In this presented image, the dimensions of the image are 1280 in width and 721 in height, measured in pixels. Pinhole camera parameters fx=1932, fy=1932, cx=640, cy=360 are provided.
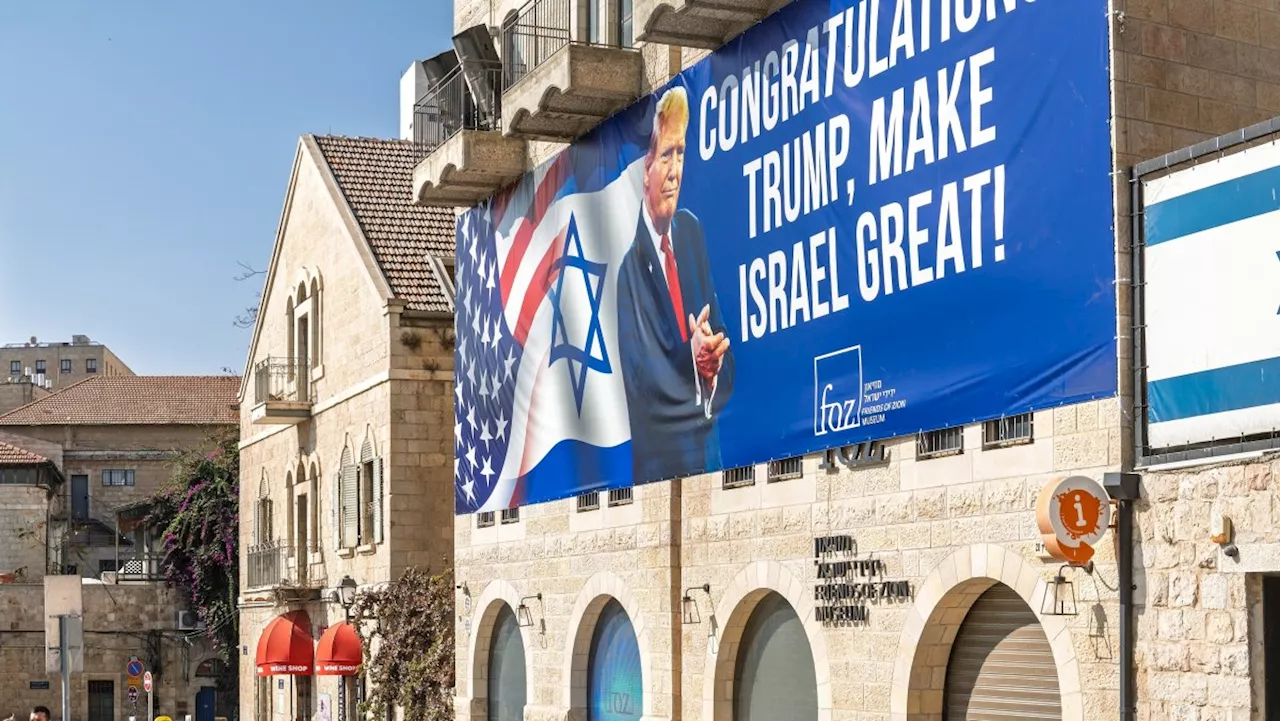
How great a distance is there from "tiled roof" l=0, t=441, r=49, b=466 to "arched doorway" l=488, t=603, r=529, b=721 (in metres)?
57.1

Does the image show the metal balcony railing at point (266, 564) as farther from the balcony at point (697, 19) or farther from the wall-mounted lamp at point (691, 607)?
the balcony at point (697, 19)

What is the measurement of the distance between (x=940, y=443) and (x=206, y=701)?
55.3 metres

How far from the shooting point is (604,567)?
69.7 ft

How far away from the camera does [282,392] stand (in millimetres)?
38531

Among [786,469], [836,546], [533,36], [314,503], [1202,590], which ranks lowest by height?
[1202,590]

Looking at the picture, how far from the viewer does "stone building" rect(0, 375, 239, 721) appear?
65.8 meters

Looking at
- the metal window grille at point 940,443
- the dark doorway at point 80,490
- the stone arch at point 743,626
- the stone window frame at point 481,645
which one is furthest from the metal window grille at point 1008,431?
the dark doorway at point 80,490

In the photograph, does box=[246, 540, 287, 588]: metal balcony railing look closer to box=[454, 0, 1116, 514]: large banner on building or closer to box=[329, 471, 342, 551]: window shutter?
box=[329, 471, 342, 551]: window shutter

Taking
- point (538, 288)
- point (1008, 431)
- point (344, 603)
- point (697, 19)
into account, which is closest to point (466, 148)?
point (538, 288)

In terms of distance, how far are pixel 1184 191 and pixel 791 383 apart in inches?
213

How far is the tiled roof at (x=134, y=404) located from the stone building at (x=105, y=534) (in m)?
0.08

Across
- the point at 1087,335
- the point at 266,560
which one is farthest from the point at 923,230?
the point at 266,560

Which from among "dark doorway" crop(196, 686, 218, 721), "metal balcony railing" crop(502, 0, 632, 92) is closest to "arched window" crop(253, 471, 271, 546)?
"metal balcony railing" crop(502, 0, 632, 92)

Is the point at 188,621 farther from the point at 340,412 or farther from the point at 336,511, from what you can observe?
the point at 340,412
